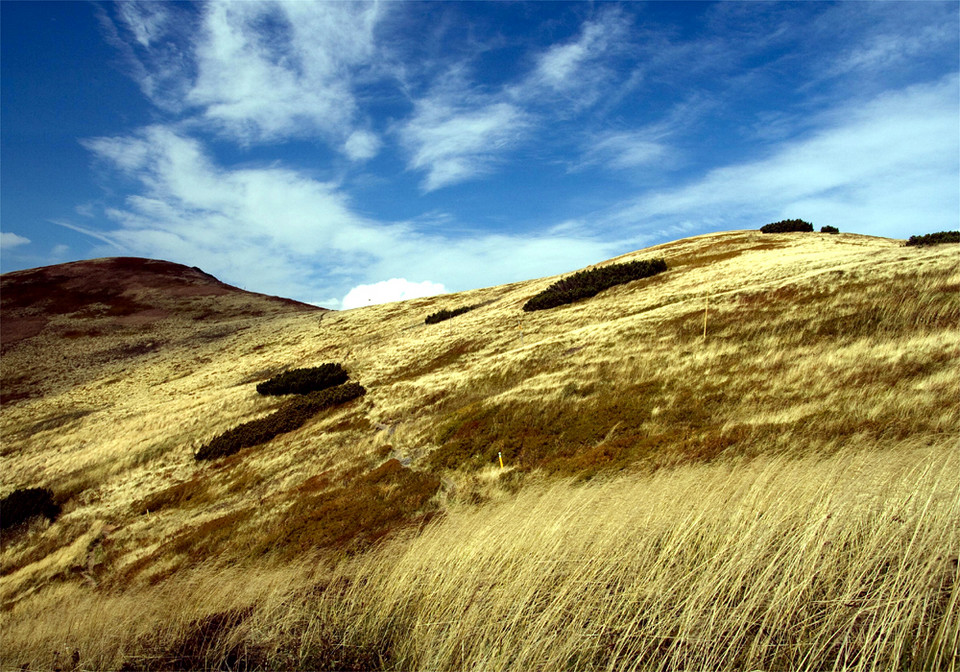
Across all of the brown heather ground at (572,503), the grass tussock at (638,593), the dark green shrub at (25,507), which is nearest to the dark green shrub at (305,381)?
the brown heather ground at (572,503)

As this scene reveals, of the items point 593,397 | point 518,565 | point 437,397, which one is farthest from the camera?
point 437,397

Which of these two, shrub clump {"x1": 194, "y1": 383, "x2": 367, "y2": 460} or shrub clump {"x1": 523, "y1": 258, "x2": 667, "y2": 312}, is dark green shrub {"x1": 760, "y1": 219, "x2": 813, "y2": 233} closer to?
shrub clump {"x1": 523, "y1": 258, "x2": 667, "y2": 312}

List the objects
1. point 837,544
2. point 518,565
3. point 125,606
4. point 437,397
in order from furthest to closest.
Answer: point 437,397 < point 125,606 < point 518,565 < point 837,544

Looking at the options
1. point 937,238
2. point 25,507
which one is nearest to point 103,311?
point 25,507

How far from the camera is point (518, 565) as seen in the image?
6.54 meters

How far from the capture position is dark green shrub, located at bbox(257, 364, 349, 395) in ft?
96.8

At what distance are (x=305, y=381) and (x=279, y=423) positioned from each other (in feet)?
21.1

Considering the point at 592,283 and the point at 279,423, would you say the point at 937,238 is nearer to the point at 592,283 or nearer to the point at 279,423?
the point at 592,283

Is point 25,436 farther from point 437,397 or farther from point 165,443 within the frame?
point 437,397

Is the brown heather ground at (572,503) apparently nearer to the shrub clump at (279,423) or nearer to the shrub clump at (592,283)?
the shrub clump at (279,423)

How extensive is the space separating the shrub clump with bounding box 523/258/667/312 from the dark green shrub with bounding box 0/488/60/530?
92.7ft

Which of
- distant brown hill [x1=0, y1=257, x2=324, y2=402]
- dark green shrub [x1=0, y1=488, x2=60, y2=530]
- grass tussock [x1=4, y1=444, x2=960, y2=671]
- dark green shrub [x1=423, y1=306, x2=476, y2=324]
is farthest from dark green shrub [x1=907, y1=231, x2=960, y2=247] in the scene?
distant brown hill [x1=0, y1=257, x2=324, y2=402]

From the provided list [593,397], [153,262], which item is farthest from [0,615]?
[153,262]

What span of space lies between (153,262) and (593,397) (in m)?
100
